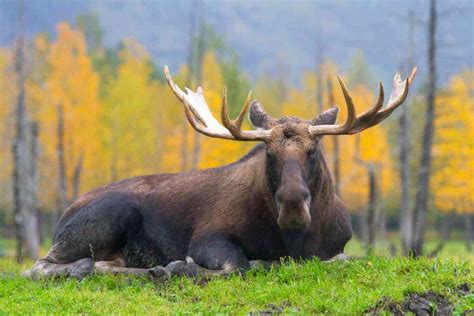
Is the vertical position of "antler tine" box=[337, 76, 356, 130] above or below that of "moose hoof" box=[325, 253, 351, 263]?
above

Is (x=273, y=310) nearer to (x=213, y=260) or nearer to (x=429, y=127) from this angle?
(x=213, y=260)

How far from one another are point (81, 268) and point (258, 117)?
2.79 metres

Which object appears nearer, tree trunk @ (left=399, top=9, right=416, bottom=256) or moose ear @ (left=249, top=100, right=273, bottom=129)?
moose ear @ (left=249, top=100, right=273, bottom=129)

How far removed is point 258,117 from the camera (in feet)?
29.8

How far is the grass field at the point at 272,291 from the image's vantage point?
6.66 metres

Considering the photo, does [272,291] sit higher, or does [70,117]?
[70,117]

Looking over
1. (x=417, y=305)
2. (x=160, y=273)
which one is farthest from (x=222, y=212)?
(x=417, y=305)

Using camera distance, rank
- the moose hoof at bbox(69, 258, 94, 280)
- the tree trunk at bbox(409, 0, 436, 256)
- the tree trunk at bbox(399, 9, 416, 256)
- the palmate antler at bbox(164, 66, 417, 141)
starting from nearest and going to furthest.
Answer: the palmate antler at bbox(164, 66, 417, 141) < the moose hoof at bbox(69, 258, 94, 280) < the tree trunk at bbox(409, 0, 436, 256) < the tree trunk at bbox(399, 9, 416, 256)

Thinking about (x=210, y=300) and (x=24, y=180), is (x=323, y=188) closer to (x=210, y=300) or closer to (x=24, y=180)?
(x=210, y=300)

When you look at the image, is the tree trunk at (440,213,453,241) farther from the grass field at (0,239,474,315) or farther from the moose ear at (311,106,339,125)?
the grass field at (0,239,474,315)

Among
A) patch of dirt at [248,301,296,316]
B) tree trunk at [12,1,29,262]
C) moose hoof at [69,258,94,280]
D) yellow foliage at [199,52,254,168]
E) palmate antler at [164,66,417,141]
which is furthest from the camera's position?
yellow foliage at [199,52,254,168]

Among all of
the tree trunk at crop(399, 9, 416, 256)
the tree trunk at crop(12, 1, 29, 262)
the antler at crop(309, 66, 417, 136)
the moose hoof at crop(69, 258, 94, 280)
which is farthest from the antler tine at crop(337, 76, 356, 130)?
the tree trunk at crop(399, 9, 416, 256)

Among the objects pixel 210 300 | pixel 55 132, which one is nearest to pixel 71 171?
pixel 55 132

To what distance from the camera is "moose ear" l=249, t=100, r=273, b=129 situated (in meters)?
8.90
